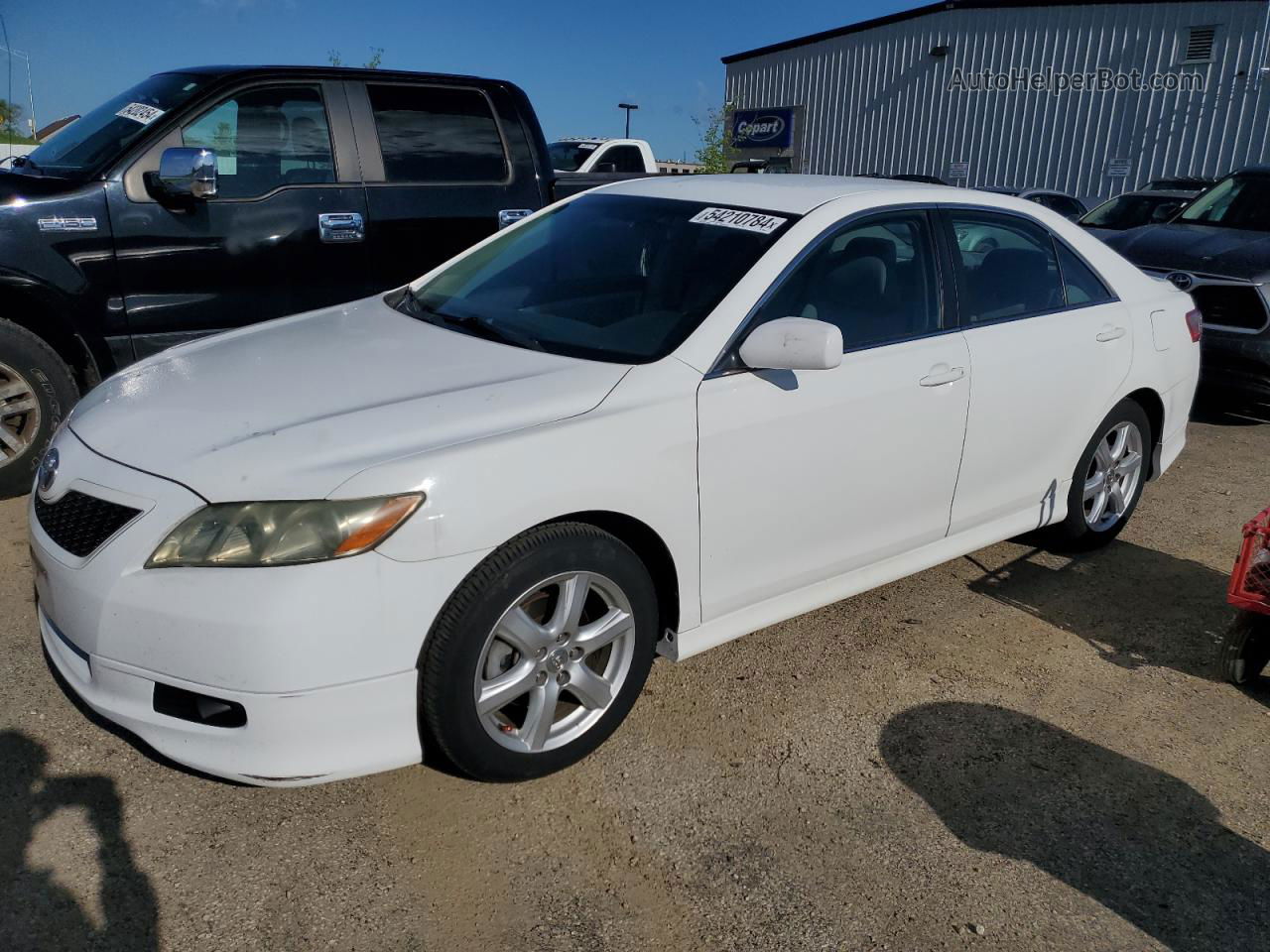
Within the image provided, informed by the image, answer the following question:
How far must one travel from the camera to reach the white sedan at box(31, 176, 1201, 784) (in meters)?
2.33

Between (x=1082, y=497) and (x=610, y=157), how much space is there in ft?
33.9

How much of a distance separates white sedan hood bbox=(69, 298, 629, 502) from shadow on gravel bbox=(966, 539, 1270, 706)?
86.9 inches

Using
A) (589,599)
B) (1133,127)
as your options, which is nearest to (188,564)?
(589,599)

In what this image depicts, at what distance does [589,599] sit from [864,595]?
65.2 inches

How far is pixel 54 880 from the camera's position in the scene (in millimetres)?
2367

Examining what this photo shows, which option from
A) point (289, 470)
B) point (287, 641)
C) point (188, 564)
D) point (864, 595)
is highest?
point (289, 470)

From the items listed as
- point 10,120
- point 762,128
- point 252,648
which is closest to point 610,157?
point 252,648

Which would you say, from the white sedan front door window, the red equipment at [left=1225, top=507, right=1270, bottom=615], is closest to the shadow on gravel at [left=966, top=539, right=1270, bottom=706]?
the red equipment at [left=1225, top=507, right=1270, bottom=615]

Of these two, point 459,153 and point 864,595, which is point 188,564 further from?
point 459,153

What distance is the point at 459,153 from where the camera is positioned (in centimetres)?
564

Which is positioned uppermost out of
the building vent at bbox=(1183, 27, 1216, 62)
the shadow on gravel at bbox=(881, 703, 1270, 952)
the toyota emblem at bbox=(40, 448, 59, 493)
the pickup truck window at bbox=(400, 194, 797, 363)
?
the building vent at bbox=(1183, 27, 1216, 62)

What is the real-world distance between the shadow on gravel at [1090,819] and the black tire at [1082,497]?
1.35 metres

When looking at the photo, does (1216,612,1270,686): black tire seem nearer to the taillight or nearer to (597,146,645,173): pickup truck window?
the taillight

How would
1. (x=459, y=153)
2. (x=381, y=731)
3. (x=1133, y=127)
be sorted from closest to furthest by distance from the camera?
1. (x=381, y=731)
2. (x=459, y=153)
3. (x=1133, y=127)
